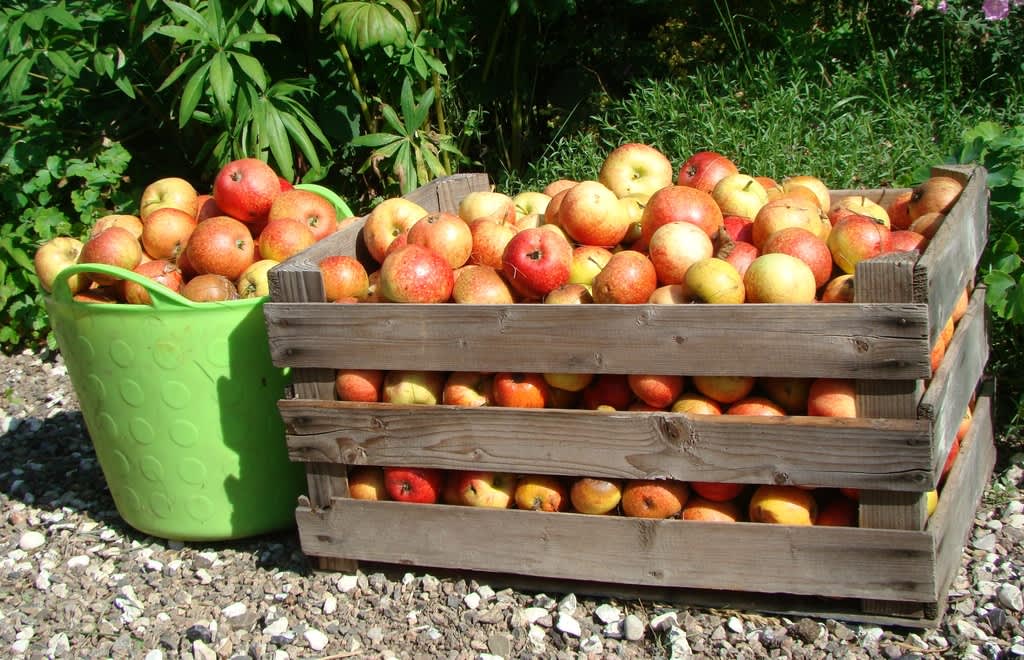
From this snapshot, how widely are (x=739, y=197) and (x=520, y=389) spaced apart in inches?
35.6

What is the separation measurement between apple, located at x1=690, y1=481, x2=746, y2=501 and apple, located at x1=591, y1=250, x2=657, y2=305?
0.47 m

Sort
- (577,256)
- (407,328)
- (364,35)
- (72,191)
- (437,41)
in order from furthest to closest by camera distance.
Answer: (72,191), (437,41), (364,35), (577,256), (407,328)

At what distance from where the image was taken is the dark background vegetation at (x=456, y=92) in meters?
4.14

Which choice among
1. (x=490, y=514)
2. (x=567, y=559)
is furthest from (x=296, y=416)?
(x=567, y=559)

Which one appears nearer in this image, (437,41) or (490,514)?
(490,514)

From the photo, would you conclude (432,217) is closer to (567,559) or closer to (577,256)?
(577,256)

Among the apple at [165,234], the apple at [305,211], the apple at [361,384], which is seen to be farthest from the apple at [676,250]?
the apple at [165,234]

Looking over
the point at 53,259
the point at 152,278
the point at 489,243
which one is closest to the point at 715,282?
the point at 489,243

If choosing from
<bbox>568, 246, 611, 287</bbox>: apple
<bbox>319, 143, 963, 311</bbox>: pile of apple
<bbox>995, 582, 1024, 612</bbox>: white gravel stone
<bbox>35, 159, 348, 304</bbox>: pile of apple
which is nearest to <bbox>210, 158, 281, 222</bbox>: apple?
<bbox>35, 159, 348, 304</bbox>: pile of apple

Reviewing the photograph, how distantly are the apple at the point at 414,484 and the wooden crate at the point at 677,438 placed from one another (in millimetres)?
39

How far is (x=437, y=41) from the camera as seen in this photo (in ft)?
14.5

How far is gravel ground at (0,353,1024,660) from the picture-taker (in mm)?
2436

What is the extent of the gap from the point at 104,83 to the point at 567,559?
371cm

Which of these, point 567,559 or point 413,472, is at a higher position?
point 413,472
